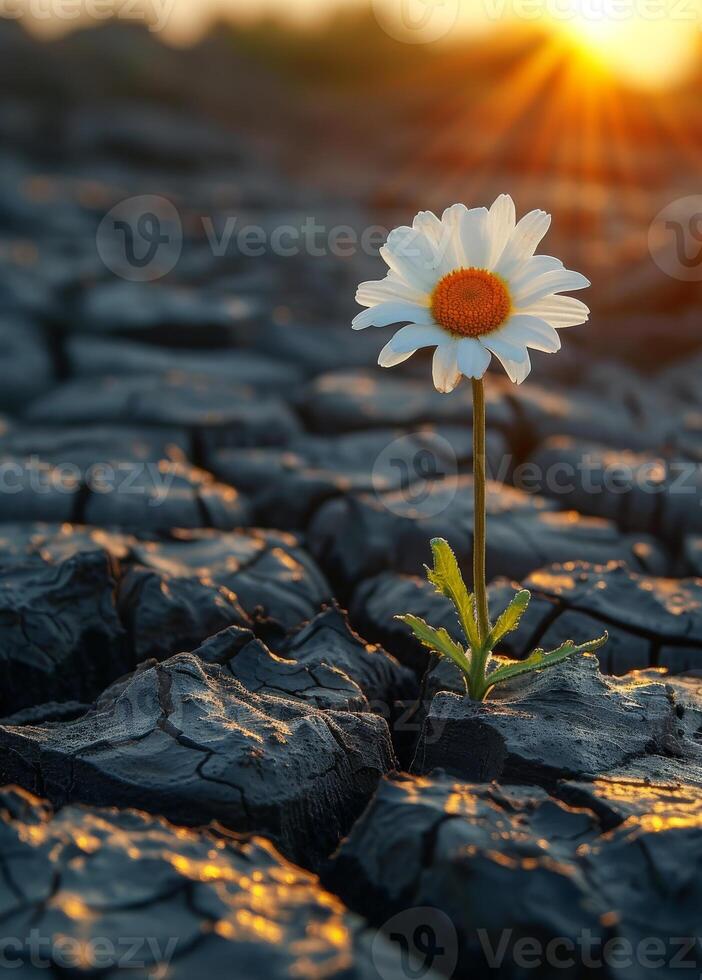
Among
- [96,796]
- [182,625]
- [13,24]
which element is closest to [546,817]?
[96,796]

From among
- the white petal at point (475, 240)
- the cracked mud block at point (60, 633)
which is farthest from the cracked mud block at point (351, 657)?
the white petal at point (475, 240)

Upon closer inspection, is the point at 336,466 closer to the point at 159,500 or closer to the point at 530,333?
the point at 159,500

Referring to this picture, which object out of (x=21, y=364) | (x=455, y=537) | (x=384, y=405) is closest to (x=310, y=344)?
(x=384, y=405)

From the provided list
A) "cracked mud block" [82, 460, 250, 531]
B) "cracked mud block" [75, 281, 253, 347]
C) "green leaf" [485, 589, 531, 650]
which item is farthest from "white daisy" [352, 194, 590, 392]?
"cracked mud block" [75, 281, 253, 347]

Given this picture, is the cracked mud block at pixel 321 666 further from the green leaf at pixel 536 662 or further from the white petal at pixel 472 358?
the white petal at pixel 472 358

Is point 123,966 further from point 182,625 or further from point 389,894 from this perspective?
point 182,625

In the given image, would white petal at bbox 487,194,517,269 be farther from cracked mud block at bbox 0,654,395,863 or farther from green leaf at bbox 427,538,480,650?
cracked mud block at bbox 0,654,395,863
